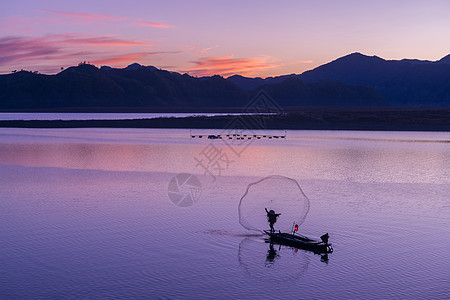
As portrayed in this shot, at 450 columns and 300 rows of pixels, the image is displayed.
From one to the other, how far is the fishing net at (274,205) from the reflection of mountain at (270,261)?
2.75m

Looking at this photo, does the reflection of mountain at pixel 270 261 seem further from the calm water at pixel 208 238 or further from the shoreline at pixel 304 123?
the shoreline at pixel 304 123

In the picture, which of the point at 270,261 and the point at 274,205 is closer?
the point at 270,261

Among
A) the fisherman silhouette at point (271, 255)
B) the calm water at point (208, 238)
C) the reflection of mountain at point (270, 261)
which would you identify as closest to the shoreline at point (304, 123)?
the calm water at point (208, 238)

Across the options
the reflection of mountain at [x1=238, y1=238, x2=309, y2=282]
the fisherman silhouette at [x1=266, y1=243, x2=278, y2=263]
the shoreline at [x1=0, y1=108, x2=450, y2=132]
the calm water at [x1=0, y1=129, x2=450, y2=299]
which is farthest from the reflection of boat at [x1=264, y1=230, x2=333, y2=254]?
the shoreline at [x1=0, y1=108, x2=450, y2=132]

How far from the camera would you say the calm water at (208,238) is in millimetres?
20875

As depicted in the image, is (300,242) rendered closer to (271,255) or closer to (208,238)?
(271,255)

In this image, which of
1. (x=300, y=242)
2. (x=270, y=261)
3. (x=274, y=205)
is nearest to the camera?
(x=270, y=261)

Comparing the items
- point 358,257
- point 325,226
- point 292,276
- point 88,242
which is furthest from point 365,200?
point 88,242

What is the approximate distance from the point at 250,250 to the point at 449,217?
14.3 meters

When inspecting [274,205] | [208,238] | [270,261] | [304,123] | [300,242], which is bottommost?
[270,261]

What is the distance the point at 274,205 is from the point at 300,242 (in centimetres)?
848

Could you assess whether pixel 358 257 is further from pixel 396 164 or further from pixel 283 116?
pixel 283 116

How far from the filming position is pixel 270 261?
79.4ft

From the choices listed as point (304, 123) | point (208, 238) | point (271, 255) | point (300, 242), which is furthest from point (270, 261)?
point (304, 123)
